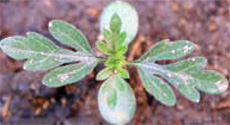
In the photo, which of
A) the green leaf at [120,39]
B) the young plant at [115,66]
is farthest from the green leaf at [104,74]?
the green leaf at [120,39]

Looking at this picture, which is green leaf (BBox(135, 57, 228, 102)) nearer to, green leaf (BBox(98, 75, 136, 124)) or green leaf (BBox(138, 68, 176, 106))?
green leaf (BBox(138, 68, 176, 106))

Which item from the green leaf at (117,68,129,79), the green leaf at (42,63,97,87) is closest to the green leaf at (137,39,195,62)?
the green leaf at (117,68,129,79)

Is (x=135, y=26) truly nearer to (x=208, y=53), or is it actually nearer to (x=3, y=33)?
(x=208, y=53)

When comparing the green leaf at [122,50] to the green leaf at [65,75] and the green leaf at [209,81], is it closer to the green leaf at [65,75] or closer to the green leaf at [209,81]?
the green leaf at [65,75]

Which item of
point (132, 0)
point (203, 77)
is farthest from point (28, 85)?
point (203, 77)

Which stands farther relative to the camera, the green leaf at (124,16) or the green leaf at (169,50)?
the green leaf at (124,16)

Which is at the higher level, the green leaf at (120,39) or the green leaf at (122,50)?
the green leaf at (120,39)

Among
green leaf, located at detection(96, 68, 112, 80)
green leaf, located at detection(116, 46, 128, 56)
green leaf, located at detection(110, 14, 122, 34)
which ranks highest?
green leaf, located at detection(110, 14, 122, 34)
